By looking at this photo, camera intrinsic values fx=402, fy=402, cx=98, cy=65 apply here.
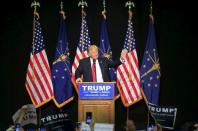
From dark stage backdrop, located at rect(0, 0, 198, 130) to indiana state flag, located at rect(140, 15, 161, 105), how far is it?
0.84 feet

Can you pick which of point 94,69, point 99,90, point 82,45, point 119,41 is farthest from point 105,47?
point 99,90

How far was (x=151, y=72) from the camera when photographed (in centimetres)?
889

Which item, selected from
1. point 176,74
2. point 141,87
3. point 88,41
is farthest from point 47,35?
point 176,74

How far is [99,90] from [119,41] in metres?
2.57

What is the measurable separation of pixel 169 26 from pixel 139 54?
927 mm

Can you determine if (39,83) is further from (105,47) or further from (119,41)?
(119,41)

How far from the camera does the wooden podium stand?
6.84 metres

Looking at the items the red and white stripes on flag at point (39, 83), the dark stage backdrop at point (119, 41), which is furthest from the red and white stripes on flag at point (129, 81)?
the red and white stripes on flag at point (39, 83)

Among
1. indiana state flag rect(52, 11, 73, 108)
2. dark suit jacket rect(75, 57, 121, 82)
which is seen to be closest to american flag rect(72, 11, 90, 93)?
indiana state flag rect(52, 11, 73, 108)

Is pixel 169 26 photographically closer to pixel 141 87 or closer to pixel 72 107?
pixel 141 87

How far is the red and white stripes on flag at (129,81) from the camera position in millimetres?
8812

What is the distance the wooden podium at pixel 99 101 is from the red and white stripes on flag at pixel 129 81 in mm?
1992

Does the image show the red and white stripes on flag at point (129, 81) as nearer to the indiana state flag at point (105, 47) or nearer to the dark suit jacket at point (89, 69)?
the indiana state flag at point (105, 47)

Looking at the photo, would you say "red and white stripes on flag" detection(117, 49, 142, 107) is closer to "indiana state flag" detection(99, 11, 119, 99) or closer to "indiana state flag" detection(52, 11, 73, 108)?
"indiana state flag" detection(99, 11, 119, 99)
